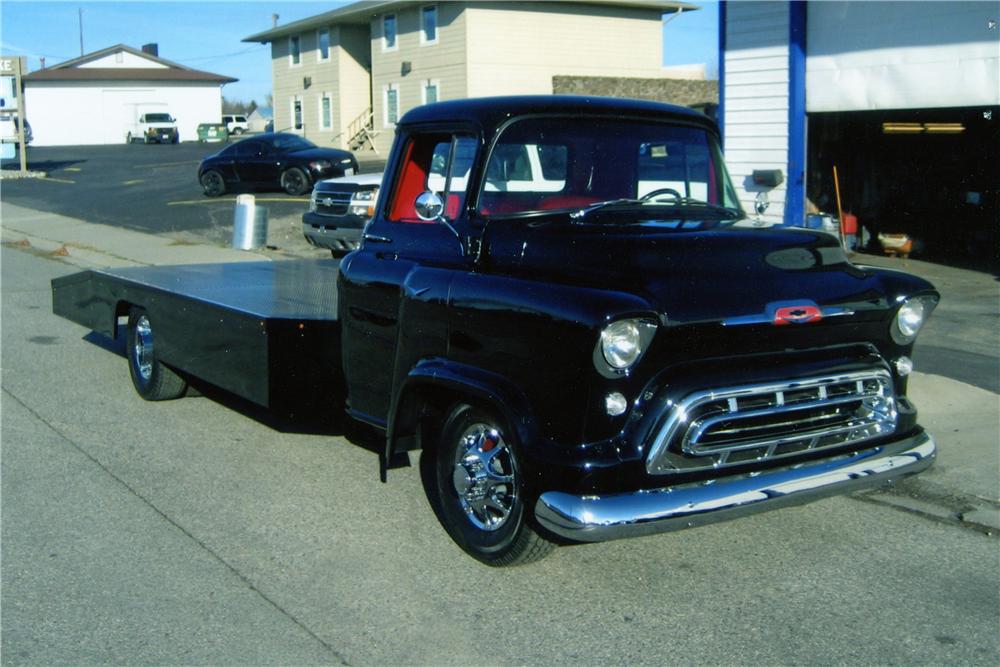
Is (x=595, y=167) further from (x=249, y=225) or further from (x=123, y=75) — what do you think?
(x=123, y=75)

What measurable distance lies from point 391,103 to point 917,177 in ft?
90.5

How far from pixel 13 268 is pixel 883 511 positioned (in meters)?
14.3

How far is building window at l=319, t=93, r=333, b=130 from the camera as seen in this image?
148 ft

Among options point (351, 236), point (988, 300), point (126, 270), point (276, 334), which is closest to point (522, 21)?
point (351, 236)

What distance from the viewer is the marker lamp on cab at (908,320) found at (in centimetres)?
490

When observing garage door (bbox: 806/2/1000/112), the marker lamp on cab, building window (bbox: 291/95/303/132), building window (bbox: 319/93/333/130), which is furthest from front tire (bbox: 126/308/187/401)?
building window (bbox: 291/95/303/132)

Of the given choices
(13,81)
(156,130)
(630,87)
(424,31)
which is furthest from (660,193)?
(156,130)

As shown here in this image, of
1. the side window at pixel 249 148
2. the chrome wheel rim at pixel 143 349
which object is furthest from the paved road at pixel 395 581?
the side window at pixel 249 148

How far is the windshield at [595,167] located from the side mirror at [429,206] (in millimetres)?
225

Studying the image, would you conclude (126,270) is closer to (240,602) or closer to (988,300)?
(240,602)

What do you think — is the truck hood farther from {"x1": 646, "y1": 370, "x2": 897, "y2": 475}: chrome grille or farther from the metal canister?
the metal canister

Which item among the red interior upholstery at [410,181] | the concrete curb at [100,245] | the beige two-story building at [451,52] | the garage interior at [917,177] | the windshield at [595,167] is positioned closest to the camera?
the windshield at [595,167]

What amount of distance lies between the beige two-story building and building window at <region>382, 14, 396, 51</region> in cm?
4

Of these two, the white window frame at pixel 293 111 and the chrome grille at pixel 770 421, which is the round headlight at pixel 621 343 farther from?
the white window frame at pixel 293 111
